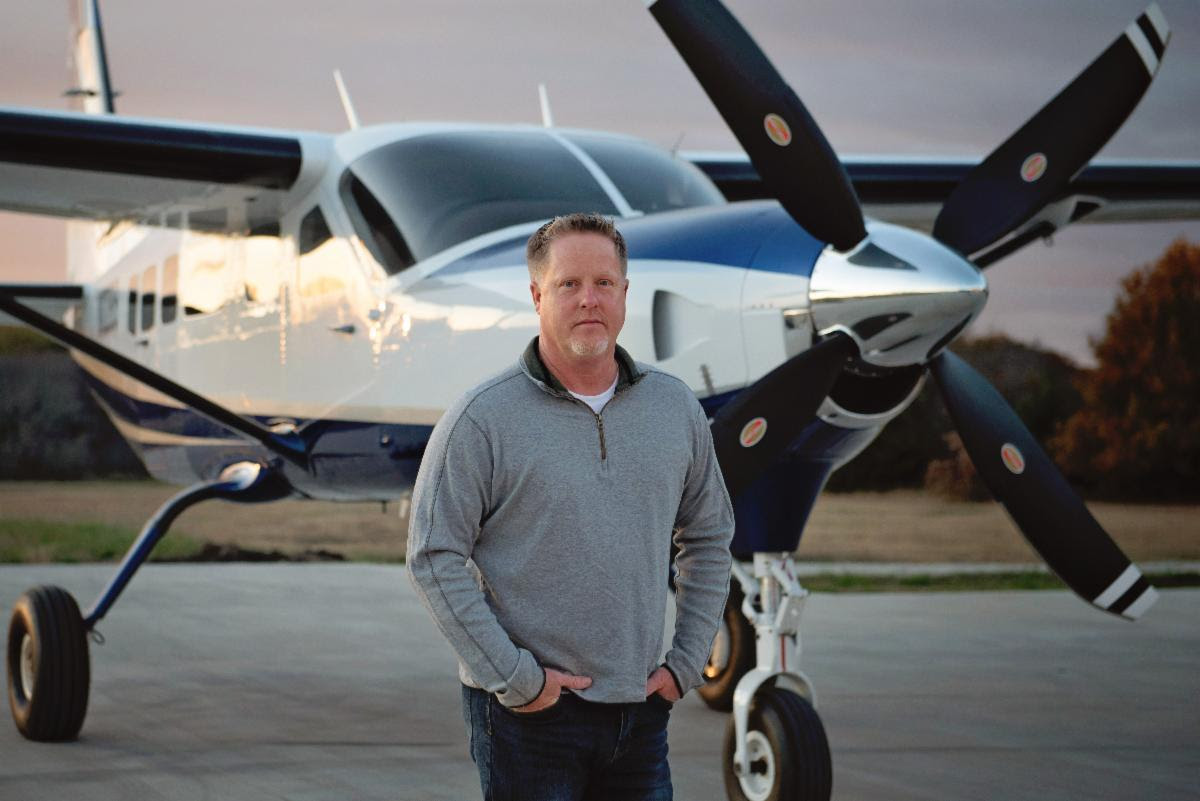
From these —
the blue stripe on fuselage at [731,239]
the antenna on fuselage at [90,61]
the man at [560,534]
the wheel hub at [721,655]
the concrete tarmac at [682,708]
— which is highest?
the antenna on fuselage at [90,61]

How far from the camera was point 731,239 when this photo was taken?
4926mm

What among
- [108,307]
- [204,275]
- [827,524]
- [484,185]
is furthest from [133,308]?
[827,524]

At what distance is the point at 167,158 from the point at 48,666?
94.1 inches

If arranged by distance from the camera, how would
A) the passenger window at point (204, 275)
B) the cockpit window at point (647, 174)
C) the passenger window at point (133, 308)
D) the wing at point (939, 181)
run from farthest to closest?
the passenger window at point (133, 308) → the wing at point (939, 181) → the passenger window at point (204, 275) → the cockpit window at point (647, 174)

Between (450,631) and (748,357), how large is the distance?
250 cm

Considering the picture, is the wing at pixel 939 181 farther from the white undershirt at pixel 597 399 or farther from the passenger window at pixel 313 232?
the white undershirt at pixel 597 399

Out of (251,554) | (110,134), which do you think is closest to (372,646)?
(110,134)

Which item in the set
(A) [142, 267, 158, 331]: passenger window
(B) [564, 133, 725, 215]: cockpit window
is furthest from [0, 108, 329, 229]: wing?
(B) [564, 133, 725, 215]: cockpit window

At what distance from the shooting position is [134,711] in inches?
297

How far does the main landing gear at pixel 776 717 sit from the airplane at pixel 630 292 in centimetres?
1

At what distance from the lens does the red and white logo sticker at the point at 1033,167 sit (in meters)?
5.48

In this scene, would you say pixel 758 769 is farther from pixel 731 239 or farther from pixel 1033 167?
pixel 1033 167

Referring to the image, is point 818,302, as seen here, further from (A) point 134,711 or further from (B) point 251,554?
(B) point 251,554

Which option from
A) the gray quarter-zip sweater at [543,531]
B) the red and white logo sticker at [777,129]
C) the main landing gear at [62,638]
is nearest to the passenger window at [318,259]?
the main landing gear at [62,638]
